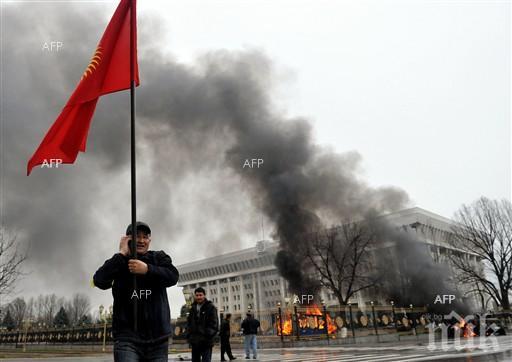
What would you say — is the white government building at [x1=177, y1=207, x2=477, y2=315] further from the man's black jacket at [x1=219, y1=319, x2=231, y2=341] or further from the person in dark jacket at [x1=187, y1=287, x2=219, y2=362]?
the person in dark jacket at [x1=187, y1=287, x2=219, y2=362]

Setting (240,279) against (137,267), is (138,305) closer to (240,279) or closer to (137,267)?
(137,267)

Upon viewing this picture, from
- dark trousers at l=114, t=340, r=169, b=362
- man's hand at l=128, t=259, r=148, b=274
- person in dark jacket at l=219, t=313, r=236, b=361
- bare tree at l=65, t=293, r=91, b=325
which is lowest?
bare tree at l=65, t=293, r=91, b=325

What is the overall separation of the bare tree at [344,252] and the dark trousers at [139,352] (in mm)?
34633

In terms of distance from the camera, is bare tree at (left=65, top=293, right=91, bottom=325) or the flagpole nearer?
the flagpole

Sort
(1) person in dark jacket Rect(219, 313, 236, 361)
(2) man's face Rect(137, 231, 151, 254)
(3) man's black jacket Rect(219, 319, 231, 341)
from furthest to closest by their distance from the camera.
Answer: (3) man's black jacket Rect(219, 319, 231, 341)
(1) person in dark jacket Rect(219, 313, 236, 361)
(2) man's face Rect(137, 231, 151, 254)

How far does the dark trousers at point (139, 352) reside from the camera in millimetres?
2838

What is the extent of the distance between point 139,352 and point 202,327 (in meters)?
3.59

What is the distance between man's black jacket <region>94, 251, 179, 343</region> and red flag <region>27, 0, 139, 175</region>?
1.70 metres

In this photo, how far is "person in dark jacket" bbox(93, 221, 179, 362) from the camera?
2.89 m

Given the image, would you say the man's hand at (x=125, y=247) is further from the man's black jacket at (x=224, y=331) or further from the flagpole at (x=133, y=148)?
the man's black jacket at (x=224, y=331)

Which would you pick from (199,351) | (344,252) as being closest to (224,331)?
(199,351)

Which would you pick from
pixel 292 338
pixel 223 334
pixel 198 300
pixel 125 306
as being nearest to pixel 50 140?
pixel 125 306

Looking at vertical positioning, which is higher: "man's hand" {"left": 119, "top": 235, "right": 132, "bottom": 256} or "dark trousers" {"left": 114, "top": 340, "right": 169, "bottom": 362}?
"man's hand" {"left": 119, "top": 235, "right": 132, "bottom": 256}

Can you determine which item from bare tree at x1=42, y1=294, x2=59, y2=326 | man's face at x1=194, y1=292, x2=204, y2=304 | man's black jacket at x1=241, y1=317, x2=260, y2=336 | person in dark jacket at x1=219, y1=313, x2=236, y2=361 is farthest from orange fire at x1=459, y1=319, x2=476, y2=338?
bare tree at x1=42, y1=294, x2=59, y2=326
